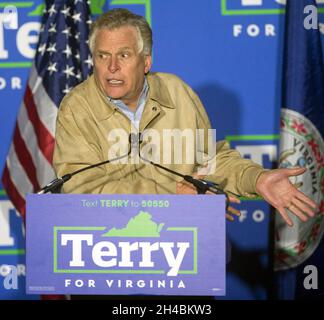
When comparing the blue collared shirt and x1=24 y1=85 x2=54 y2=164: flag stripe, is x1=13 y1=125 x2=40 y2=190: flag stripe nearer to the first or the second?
x1=24 y1=85 x2=54 y2=164: flag stripe

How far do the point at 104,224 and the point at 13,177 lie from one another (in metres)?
1.84

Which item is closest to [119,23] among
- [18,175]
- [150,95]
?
[150,95]

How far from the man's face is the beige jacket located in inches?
2.4

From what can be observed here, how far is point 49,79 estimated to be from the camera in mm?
3688

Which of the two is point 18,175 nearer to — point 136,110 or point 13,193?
point 13,193

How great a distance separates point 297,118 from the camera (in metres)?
3.65

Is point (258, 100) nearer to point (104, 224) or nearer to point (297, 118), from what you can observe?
point (297, 118)

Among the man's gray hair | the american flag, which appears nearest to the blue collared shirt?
the man's gray hair

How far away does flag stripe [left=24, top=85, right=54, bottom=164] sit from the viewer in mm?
3705

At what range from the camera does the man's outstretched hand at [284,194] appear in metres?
2.19

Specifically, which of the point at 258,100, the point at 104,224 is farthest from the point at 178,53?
the point at 104,224

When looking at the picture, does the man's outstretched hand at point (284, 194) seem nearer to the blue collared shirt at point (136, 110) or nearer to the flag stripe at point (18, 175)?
the blue collared shirt at point (136, 110)

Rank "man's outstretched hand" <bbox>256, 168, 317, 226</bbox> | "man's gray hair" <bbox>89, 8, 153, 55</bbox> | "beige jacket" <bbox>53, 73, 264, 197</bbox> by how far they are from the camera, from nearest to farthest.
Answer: "man's outstretched hand" <bbox>256, 168, 317, 226</bbox> < "beige jacket" <bbox>53, 73, 264, 197</bbox> < "man's gray hair" <bbox>89, 8, 153, 55</bbox>

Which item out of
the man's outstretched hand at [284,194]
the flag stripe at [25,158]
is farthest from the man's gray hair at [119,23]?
the flag stripe at [25,158]
